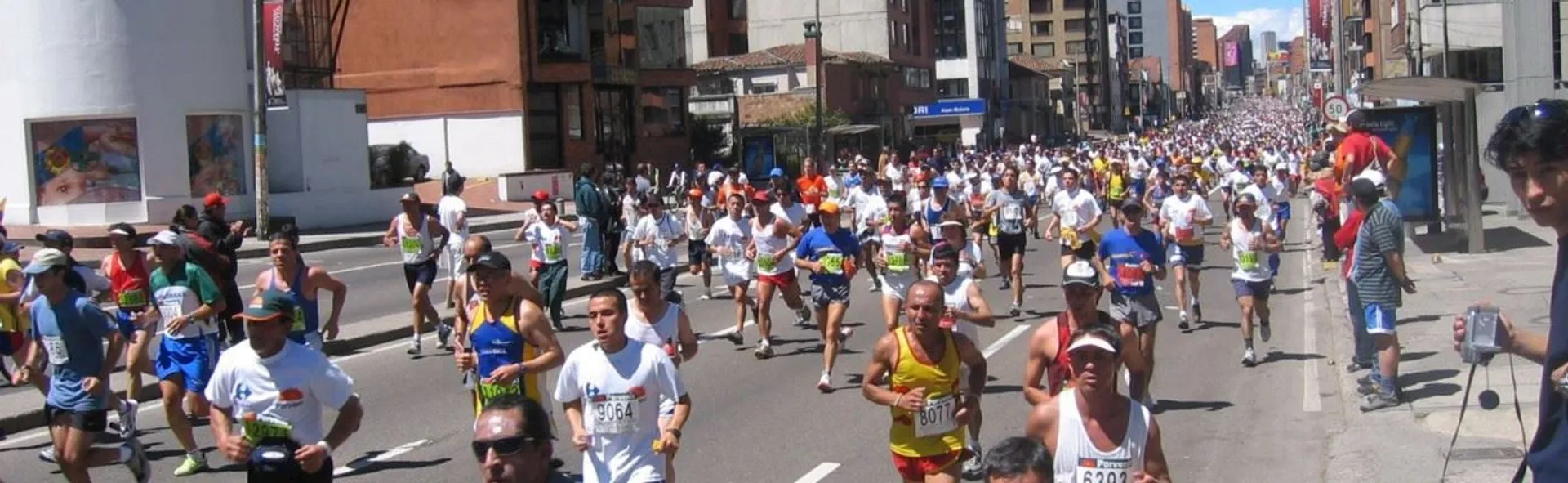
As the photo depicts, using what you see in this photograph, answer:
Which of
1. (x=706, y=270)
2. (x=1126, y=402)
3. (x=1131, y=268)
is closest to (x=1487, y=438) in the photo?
(x=1131, y=268)

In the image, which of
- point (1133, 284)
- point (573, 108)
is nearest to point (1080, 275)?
point (1133, 284)

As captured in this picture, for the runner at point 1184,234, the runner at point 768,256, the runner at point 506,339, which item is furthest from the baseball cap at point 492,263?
the runner at point 1184,234

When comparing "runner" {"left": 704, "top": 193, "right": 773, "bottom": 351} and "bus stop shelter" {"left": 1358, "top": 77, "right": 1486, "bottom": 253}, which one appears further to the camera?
"bus stop shelter" {"left": 1358, "top": 77, "right": 1486, "bottom": 253}

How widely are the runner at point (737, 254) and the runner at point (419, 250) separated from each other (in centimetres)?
267

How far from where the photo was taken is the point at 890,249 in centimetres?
1284

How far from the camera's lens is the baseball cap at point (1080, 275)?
7.80 m

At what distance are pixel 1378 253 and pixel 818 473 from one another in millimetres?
4283

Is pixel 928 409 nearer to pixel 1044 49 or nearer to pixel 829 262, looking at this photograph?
pixel 829 262

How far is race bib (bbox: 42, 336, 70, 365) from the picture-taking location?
8.78 m

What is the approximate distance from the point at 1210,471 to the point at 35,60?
86.6 ft

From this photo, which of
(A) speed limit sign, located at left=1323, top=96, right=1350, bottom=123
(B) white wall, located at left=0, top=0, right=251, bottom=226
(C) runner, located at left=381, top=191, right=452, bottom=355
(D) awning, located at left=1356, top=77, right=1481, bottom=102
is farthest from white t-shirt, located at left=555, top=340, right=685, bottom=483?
(B) white wall, located at left=0, top=0, right=251, bottom=226

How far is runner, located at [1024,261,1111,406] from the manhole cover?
3216 mm

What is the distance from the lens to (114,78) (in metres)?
30.5

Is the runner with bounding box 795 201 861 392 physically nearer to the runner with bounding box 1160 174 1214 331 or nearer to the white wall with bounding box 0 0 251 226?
the runner with bounding box 1160 174 1214 331
